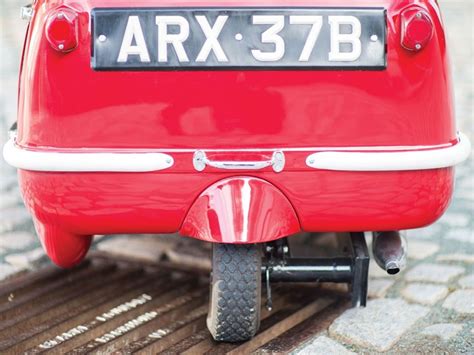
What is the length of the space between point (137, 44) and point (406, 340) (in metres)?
1.41

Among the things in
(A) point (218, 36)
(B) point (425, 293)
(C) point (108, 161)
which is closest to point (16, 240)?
(C) point (108, 161)

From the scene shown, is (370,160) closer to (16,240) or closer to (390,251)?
(390,251)

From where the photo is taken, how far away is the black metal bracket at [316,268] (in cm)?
293

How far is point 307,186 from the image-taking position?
2.70 meters

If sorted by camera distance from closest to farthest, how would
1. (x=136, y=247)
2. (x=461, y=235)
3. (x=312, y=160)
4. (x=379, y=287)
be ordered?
(x=312, y=160), (x=379, y=287), (x=136, y=247), (x=461, y=235)

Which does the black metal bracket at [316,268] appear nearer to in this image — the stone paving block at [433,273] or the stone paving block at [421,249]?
the stone paving block at [433,273]

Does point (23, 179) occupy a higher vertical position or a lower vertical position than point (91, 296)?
higher

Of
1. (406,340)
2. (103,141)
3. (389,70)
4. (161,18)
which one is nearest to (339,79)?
(389,70)

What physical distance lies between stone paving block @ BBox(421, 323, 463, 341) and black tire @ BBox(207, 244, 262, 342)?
0.67 meters

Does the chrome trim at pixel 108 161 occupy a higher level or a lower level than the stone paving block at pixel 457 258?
higher

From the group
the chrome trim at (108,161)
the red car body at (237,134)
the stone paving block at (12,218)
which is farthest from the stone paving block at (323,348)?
the stone paving block at (12,218)

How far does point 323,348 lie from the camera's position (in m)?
2.83

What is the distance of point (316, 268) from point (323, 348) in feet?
1.00

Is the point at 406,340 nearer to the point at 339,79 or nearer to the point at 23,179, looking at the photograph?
the point at 339,79
